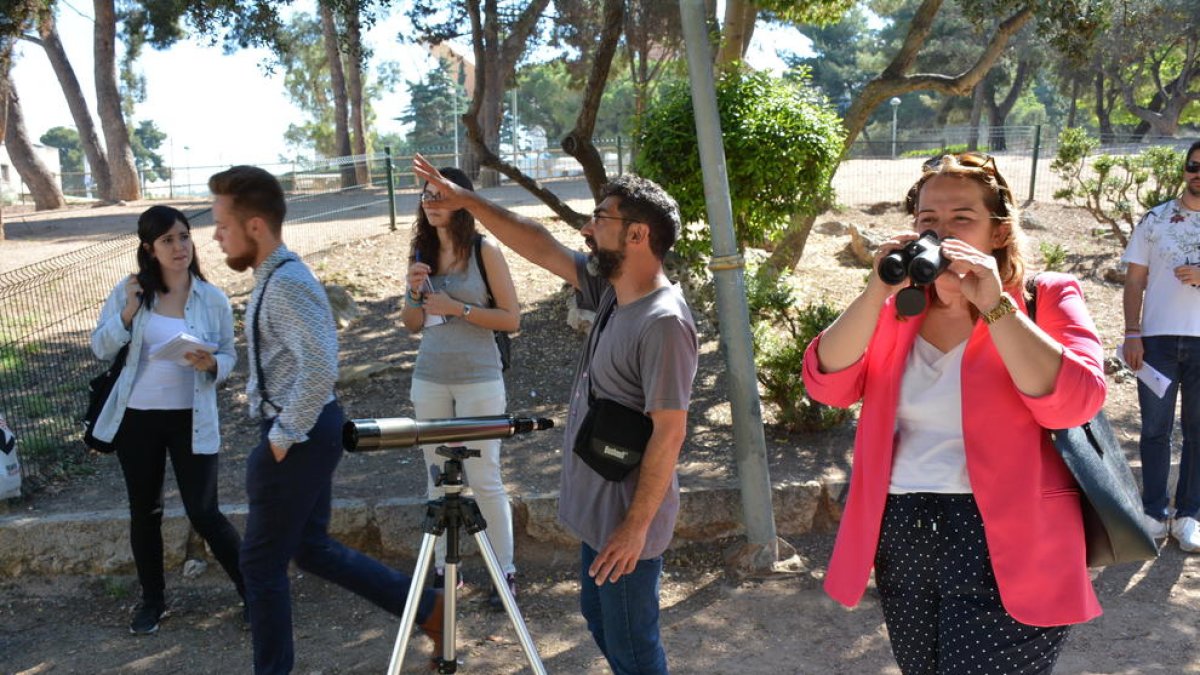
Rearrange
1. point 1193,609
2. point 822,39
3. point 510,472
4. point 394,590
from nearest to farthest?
1. point 394,590
2. point 1193,609
3. point 510,472
4. point 822,39

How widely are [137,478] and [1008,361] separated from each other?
3.47 meters

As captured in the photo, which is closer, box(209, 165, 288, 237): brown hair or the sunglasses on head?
the sunglasses on head

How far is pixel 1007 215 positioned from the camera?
225 cm

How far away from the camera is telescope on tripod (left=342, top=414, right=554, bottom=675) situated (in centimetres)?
255

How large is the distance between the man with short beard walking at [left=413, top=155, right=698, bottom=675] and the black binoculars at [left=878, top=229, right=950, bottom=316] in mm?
724

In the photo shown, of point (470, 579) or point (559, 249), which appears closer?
point (559, 249)

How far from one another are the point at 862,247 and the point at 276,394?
915 cm

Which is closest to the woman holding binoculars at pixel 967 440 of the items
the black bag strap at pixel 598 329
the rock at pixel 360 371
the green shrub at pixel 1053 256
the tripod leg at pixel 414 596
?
the black bag strap at pixel 598 329

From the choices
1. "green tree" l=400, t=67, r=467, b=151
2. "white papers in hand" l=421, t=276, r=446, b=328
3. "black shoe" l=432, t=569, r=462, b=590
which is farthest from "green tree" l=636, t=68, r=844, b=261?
"green tree" l=400, t=67, r=467, b=151

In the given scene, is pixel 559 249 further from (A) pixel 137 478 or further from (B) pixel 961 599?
(A) pixel 137 478

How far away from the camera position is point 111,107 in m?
22.8

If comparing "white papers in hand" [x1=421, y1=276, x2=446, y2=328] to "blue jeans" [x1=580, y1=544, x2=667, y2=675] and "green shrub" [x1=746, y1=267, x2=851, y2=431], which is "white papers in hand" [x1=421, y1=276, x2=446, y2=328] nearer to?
"blue jeans" [x1=580, y1=544, x2=667, y2=675]

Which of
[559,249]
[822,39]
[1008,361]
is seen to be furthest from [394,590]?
[822,39]

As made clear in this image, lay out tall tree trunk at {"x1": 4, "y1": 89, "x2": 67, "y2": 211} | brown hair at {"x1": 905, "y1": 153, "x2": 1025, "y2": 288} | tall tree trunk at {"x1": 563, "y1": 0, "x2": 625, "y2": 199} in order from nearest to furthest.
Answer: brown hair at {"x1": 905, "y1": 153, "x2": 1025, "y2": 288}
tall tree trunk at {"x1": 563, "y1": 0, "x2": 625, "y2": 199}
tall tree trunk at {"x1": 4, "y1": 89, "x2": 67, "y2": 211}
